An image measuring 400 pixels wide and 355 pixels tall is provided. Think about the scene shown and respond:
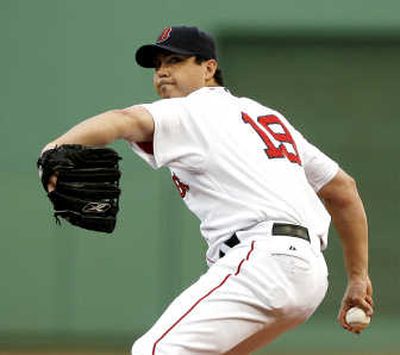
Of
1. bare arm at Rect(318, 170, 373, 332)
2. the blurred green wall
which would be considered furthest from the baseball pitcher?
the blurred green wall

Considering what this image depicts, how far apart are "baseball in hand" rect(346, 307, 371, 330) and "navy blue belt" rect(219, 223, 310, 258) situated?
439 millimetres

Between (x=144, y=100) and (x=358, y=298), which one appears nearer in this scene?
(x=358, y=298)

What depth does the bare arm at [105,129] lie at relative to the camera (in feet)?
10.0

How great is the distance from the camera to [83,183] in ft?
10.3

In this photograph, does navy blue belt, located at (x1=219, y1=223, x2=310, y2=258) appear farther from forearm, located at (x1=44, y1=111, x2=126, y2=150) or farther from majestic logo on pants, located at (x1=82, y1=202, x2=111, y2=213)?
forearm, located at (x1=44, y1=111, x2=126, y2=150)

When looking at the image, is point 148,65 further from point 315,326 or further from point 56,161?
point 315,326

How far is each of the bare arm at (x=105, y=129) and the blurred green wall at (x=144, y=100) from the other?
5.89m

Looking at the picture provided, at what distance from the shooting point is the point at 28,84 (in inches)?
373

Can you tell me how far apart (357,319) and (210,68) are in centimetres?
96

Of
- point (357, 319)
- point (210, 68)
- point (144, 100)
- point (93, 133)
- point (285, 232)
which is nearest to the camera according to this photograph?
point (93, 133)

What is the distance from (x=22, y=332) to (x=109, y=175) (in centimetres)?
620

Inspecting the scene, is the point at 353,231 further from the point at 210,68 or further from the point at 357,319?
the point at 210,68

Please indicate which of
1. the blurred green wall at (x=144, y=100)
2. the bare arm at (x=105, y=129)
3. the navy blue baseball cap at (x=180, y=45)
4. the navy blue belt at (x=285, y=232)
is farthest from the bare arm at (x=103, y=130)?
the blurred green wall at (x=144, y=100)

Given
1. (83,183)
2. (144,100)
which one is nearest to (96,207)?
(83,183)
